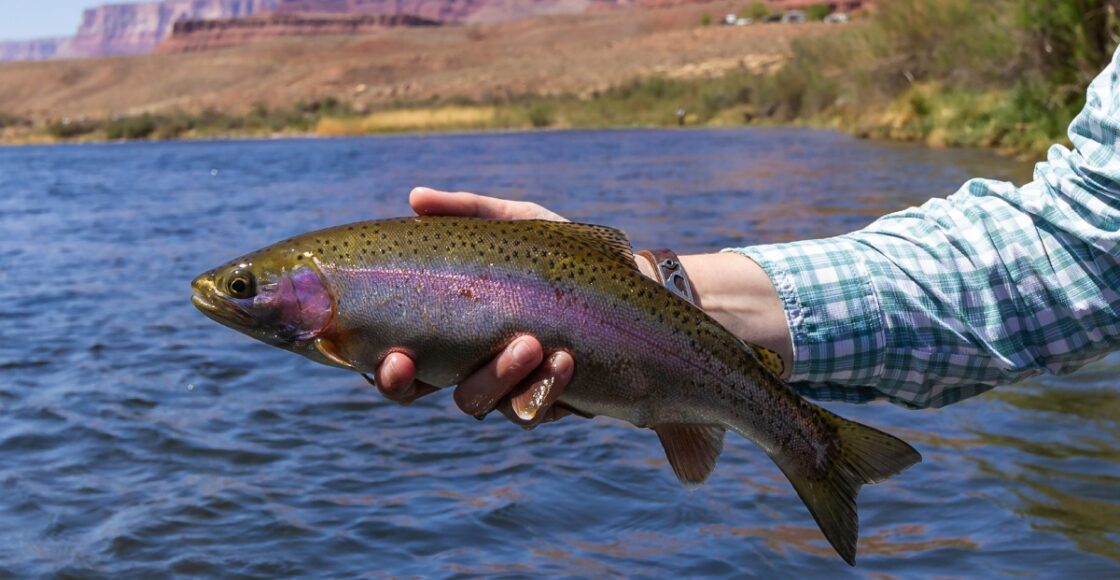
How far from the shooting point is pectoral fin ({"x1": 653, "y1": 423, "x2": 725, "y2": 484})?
2.42m

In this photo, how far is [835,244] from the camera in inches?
102

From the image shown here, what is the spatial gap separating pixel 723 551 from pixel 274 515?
82.9 inches

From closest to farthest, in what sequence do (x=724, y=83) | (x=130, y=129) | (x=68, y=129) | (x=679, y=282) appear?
1. (x=679, y=282)
2. (x=724, y=83)
3. (x=130, y=129)
4. (x=68, y=129)

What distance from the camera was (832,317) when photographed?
2471 millimetres

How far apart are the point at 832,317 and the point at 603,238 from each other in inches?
20.6

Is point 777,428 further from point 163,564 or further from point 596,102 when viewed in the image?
point 596,102

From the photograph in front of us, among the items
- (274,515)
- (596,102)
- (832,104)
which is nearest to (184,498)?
(274,515)

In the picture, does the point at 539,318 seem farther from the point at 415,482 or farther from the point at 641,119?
→ the point at 641,119

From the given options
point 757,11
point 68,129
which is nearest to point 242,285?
point 68,129

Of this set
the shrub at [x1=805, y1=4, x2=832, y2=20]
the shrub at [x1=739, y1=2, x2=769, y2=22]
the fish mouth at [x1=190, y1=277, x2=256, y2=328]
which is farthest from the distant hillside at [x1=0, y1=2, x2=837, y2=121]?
the fish mouth at [x1=190, y1=277, x2=256, y2=328]

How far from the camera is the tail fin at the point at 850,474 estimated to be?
229 cm

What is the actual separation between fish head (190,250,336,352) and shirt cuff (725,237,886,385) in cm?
99

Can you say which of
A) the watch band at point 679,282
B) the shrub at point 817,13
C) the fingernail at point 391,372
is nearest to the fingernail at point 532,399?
the fingernail at point 391,372

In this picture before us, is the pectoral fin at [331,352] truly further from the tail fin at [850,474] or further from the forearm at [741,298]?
the tail fin at [850,474]
